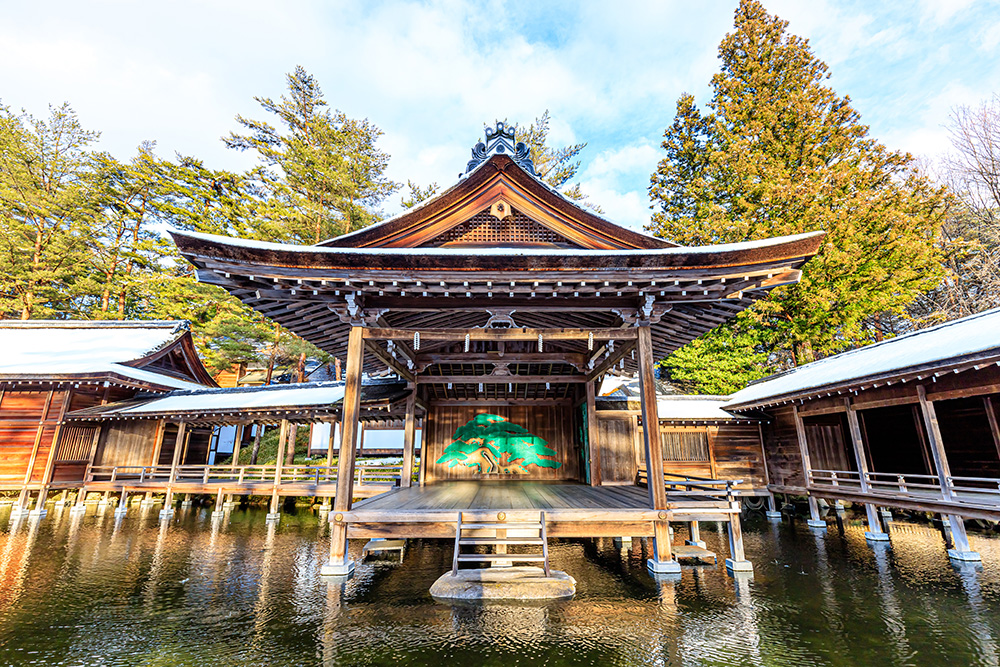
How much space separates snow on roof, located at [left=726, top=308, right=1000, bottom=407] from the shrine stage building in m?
4.58

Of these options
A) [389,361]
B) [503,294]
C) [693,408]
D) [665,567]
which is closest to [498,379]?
[389,361]

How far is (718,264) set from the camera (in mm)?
6625

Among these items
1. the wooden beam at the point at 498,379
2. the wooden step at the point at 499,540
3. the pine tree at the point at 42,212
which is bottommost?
the wooden step at the point at 499,540

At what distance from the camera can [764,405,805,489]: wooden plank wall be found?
14.4m

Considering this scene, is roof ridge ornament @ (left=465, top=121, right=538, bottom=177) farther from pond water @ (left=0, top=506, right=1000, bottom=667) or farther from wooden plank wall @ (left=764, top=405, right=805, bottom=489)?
wooden plank wall @ (left=764, top=405, right=805, bottom=489)

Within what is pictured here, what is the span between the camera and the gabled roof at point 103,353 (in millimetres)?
16125

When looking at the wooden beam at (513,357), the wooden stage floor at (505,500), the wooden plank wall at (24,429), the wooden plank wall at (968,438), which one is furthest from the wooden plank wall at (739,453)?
the wooden plank wall at (24,429)

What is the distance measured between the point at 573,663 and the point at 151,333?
84.3ft

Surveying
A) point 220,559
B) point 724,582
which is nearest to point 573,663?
point 724,582

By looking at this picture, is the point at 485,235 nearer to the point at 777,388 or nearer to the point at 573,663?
the point at 573,663

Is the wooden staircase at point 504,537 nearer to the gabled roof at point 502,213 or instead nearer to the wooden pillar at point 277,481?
the gabled roof at point 502,213

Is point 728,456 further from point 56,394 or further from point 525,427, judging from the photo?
point 56,394

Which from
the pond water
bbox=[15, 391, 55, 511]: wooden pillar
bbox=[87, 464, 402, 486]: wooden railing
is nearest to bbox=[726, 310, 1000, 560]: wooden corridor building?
the pond water

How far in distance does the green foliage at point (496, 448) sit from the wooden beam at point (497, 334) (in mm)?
6294
